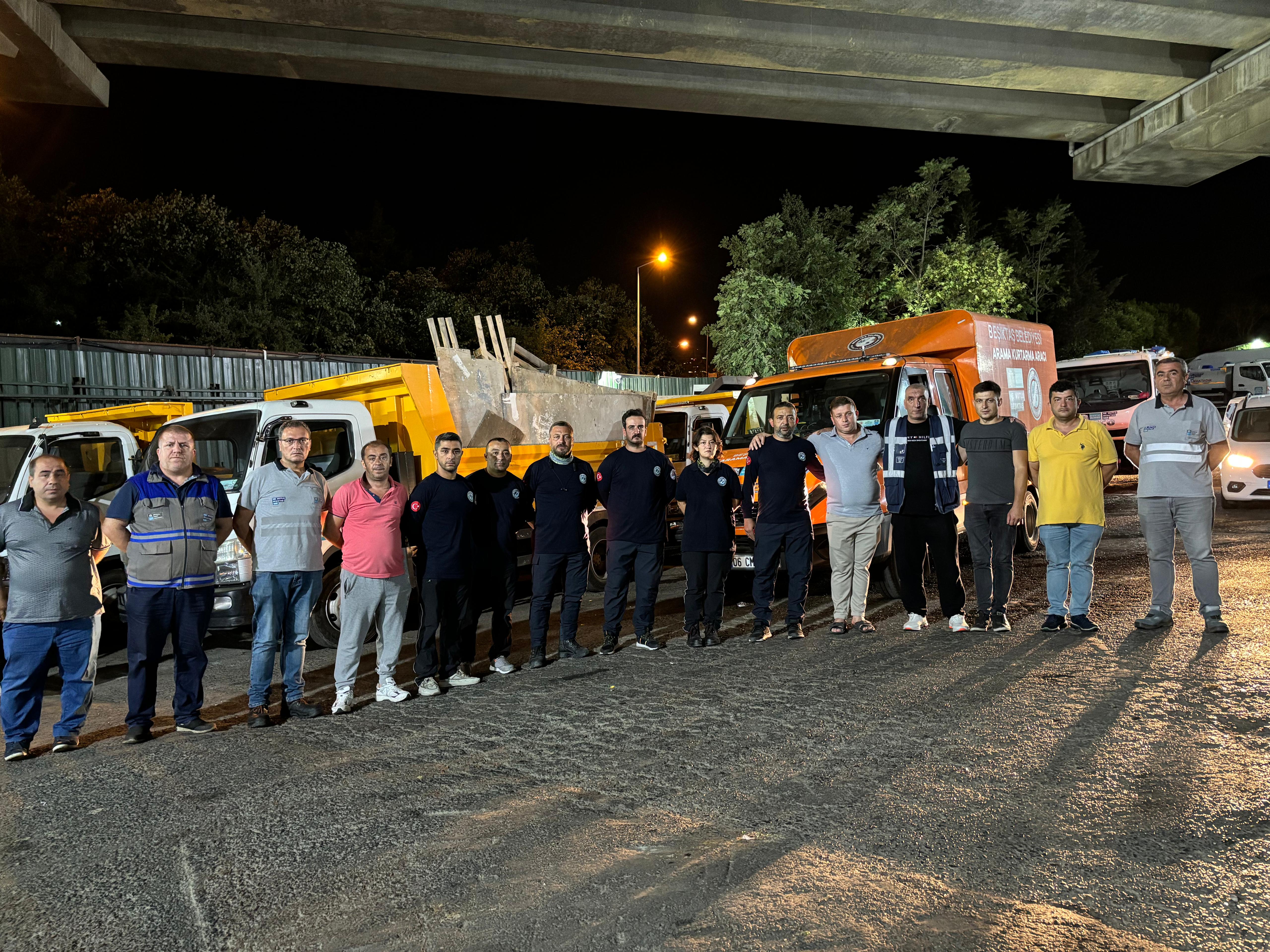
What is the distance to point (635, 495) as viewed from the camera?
7109 millimetres

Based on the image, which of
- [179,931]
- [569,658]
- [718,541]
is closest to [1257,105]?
[718,541]

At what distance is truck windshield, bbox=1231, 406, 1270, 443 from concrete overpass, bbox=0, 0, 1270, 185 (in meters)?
4.37

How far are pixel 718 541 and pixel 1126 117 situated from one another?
13.1m

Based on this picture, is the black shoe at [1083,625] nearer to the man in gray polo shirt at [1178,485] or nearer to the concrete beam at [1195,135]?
the man in gray polo shirt at [1178,485]

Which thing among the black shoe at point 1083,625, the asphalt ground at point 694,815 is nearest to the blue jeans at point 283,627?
the asphalt ground at point 694,815

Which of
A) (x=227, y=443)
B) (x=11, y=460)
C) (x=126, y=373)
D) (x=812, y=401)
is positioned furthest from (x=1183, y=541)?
(x=126, y=373)

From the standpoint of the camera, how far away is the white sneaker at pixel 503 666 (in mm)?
6684

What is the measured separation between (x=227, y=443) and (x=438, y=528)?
2859 mm

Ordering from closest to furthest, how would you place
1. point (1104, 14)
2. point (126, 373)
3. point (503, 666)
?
point (503, 666) → point (1104, 14) → point (126, 373)

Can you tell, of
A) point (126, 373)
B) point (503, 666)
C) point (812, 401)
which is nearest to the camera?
point (503, 666)

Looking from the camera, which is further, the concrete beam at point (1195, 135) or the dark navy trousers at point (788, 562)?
the concrete beam at point (1195, 135)

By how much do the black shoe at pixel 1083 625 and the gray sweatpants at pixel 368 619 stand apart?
509 cm

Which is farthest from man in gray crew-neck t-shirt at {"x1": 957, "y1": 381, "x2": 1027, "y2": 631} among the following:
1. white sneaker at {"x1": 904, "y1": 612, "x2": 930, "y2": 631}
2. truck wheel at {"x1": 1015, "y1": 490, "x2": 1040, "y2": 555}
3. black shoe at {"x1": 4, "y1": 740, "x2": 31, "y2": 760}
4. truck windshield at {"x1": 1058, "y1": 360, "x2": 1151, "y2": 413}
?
truck windshield at {"x1": 1058, "y1": 360, "x2": 1151, "y2": 413}

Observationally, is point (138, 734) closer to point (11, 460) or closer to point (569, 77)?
point (11, 460)
